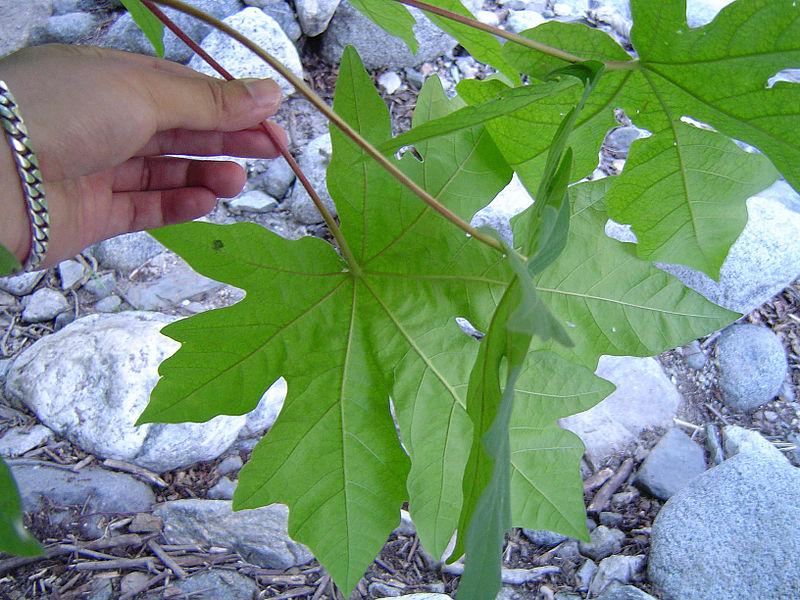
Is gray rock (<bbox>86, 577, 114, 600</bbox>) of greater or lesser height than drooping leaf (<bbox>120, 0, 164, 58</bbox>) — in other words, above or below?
below

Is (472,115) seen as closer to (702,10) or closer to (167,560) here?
(167,560)

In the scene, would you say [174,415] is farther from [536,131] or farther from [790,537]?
[790,537]

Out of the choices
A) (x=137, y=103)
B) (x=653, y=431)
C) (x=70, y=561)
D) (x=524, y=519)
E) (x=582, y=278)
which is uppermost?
(x=137, y=103)

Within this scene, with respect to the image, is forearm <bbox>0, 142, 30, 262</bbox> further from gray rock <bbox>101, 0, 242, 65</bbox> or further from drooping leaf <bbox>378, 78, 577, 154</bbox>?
gray rock <bbox>101, 0, 242, 65</bbox>

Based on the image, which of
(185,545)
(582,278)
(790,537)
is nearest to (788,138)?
(582,278)

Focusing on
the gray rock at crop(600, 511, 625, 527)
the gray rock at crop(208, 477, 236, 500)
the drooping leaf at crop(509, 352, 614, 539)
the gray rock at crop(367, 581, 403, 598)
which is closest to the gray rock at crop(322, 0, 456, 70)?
the gray rock at crop(208, 477, 236, 500)

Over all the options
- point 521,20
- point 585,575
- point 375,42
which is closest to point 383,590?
point 585,575
